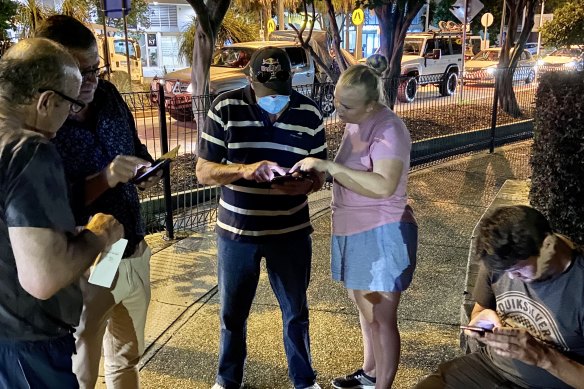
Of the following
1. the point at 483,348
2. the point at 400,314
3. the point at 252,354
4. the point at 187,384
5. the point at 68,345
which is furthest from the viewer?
the point at 400,314

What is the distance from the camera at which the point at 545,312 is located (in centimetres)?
205

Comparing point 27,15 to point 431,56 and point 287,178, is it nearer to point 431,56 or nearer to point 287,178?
point 431,56

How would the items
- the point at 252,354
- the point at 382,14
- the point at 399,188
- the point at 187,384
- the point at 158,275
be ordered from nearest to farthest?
1. the point at 399,188
2. the point at 187,384
3. the point at 252,354
4. the point at 158,275
5. the point at 382,14

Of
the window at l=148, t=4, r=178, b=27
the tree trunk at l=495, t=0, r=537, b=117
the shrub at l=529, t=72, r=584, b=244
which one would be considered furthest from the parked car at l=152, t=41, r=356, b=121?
the window at l=148, t=4, r=178, b=27

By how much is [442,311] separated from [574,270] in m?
2.24

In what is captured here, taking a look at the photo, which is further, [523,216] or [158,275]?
[158,275]

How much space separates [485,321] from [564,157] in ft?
7.55

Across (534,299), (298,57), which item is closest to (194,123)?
(534,299)

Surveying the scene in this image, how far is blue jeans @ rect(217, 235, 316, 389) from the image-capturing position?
9.56 feet

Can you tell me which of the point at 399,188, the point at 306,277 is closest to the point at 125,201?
the point at 306,277

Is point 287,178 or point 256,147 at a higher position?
point 256,147

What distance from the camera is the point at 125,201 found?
8.31 feet

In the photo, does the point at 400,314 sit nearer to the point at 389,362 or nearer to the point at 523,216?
the point at 389,362

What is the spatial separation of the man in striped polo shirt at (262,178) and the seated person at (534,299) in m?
1.02
